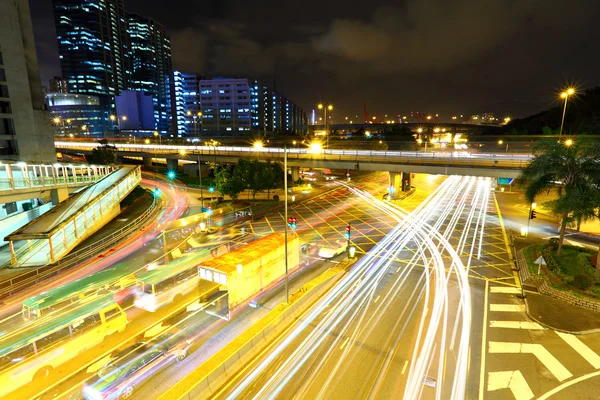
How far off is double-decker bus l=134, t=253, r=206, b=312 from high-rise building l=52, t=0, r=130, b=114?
190668 mm

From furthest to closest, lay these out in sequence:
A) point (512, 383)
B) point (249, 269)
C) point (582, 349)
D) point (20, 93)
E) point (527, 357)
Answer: point (20, 93), point (249, 269), point (582, 349), point (527, 357), point (512, 383)

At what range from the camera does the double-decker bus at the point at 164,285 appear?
622 inches

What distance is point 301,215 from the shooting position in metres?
36.7

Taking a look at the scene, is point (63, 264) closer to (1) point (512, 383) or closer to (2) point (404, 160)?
(1) point (512, 383)

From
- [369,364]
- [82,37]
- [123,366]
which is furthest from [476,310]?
[82,37]

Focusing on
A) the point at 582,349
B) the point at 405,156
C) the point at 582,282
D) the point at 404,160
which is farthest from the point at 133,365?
the point at 405,156

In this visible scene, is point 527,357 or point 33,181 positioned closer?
point 527,357

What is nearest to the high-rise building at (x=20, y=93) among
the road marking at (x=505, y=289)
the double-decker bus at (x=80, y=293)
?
the double-decker bus at (x=80, y=293)

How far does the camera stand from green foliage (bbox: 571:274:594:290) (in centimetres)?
1711

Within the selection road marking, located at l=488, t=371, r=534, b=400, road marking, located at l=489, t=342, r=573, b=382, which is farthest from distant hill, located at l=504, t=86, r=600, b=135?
road marking, located at l=488, t=371, r=534, b=400

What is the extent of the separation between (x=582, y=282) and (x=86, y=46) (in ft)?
740

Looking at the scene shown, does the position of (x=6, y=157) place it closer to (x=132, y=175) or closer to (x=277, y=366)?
(x=132, y=175)

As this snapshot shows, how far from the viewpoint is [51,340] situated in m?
12.0

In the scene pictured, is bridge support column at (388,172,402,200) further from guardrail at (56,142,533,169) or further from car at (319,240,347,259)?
car at (319,240,347,259)
